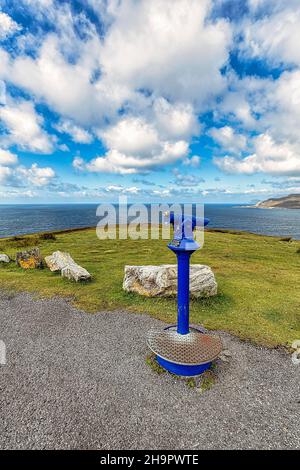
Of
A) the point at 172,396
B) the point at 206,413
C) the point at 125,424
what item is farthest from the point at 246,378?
the point at 125,424

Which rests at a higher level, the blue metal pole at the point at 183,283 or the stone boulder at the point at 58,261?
the blue metal pole at the point at 183,283

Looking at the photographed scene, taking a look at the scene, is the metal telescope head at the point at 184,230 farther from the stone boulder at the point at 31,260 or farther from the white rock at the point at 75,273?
the stone boulder at the point at 31,260

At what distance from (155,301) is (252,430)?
6311 millimetres

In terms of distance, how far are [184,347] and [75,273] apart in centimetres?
872

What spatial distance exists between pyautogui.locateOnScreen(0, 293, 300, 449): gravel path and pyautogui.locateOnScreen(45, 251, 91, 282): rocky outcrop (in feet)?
17.9

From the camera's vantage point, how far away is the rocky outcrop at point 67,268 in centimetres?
1313

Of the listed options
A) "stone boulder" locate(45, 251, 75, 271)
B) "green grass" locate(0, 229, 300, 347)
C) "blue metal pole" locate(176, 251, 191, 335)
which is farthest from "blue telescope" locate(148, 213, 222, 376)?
"stone boulder" locate(45, 251, 75, 271)

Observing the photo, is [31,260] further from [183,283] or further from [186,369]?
[186,369]

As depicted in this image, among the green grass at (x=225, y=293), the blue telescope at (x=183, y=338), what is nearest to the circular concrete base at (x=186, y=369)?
the blue telescope at (x=183, y=338)

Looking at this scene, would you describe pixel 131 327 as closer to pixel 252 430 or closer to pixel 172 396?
pixel 172 396

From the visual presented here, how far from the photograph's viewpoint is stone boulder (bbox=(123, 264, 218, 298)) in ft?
35.0

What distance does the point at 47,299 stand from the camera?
10820mm

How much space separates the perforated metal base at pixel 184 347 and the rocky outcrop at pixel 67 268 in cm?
751
